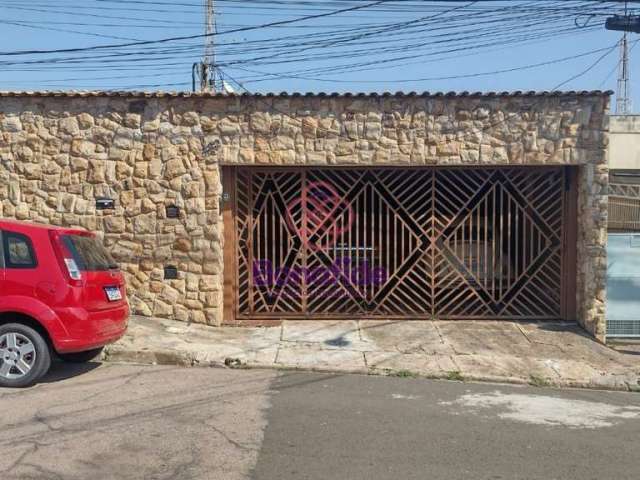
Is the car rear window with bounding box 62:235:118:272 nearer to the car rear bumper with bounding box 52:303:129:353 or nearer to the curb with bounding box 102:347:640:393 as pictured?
the car rear bumper with bounding box 52:303:129:353

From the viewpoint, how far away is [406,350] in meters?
8.99

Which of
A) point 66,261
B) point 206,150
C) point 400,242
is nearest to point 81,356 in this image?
point 66,261

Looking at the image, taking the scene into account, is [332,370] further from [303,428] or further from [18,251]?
[18,251]

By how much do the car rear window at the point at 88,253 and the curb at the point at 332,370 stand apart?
4.48 feet

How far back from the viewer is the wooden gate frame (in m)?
10.3

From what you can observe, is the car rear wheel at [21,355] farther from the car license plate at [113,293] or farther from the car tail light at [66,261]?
the car license plate at [113,293]

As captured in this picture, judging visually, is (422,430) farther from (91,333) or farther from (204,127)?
(204,127)

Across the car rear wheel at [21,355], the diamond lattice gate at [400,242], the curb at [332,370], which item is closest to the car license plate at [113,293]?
the car rear wheel at [21,355]

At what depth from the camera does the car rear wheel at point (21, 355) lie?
21.8ft

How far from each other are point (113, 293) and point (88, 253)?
20.8 inches

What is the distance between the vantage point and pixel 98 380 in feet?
23.5

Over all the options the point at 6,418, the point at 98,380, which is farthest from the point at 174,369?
the point at 6,418

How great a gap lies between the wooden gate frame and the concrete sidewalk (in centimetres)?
37

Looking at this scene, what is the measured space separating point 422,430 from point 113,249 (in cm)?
637
